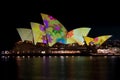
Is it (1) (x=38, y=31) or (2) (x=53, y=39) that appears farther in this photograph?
(2) (x=53, y=39)

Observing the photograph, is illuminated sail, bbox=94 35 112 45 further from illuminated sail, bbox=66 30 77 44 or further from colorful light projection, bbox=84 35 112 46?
illuminated sail, bbox=66 30 77 44

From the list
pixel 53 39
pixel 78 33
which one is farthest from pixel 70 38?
Answer: pixel 53 39

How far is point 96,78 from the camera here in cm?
4444

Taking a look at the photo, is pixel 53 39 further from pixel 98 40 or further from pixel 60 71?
pixel 60 71

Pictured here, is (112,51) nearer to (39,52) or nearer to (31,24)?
(39,52)

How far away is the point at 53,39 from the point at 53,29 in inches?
227

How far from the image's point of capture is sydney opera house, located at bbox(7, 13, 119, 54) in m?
115

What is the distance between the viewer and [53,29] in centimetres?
11444

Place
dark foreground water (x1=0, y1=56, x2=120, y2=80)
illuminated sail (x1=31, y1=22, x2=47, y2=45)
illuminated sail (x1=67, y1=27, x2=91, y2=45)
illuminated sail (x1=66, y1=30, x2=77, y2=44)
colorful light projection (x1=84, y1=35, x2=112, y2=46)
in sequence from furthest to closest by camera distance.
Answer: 1. colorful light projection (x1=84, y1=35, x2=112, y2=46)
2. illuminated sail (x1=67, y1=27, x2=91, y2=45)
3. illuminated sail (x1=66, y1=30, x2=77, y2=44)
4. illuminated sail (x1=31, y1=22, x2=47, y2=45)
5. dark foreground water (x1=0, y1=56, x2=120, y2=80)

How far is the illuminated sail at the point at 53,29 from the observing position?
113294 millimetres

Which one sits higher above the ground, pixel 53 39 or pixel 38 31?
pixel 38 31

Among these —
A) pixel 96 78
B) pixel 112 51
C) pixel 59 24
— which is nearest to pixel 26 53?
pixel 59 24

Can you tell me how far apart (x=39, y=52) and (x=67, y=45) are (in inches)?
353

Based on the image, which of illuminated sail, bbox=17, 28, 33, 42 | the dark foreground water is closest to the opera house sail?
illuminated sail, bbox=17, 28, 33, 42
